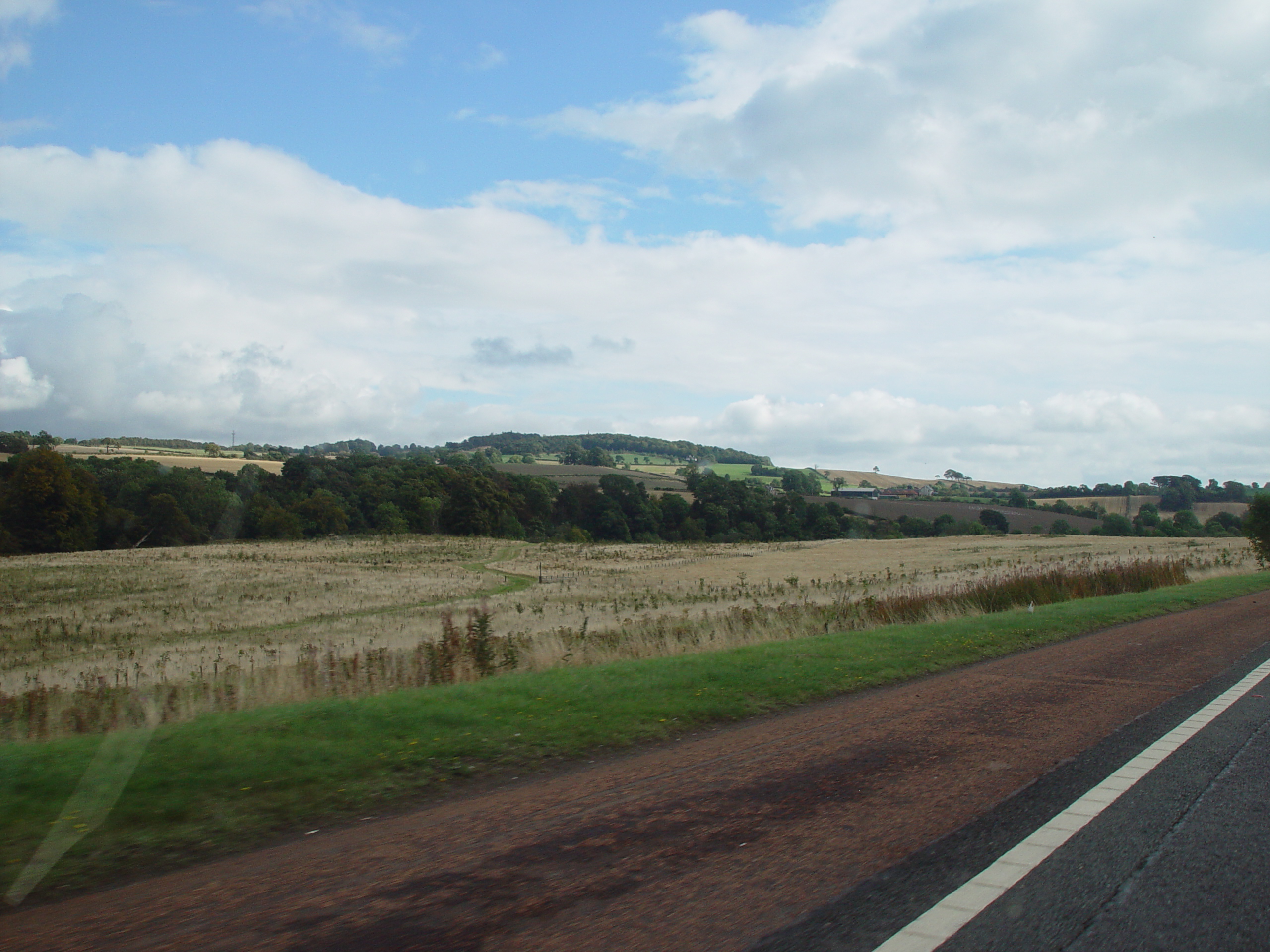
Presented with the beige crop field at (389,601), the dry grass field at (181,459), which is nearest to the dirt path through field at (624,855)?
the beige crop field at (389,601)

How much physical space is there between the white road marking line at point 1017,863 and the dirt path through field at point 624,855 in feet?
1.53

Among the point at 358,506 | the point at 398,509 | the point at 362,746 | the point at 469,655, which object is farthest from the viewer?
the point at 358,506

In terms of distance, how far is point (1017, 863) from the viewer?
445 centimetres

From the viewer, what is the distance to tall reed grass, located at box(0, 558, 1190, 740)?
9531mm

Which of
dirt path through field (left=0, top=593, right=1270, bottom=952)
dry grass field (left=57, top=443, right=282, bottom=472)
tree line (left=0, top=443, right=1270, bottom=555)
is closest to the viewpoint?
dirt path through field (left=0, top=593, right=1270, bottom=952)

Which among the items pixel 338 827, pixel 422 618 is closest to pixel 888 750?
pixel 338 827

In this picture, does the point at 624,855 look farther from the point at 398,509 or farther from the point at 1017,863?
the point at 398,509

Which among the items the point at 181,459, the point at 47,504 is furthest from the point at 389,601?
the point at 181,459

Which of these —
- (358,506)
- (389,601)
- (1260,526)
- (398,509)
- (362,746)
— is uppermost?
(1260,526)

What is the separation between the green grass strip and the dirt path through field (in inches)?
18.5

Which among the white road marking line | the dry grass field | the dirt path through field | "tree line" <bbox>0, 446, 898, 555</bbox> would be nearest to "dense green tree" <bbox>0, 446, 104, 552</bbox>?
"tree line" <bbox>0, 446, 898, 555</bbox>

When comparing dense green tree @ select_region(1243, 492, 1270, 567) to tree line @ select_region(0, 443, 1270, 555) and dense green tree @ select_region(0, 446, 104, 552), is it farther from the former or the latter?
dense green tree @ select_region(0, 446, 104, 552)

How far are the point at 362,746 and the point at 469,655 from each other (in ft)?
18.9

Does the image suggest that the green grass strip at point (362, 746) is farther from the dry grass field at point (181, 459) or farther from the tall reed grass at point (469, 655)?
the dry grass field at point (181, 459)
